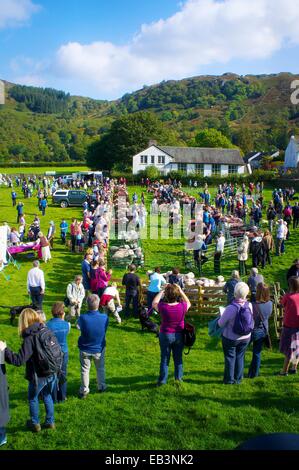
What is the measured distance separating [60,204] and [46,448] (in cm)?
3126

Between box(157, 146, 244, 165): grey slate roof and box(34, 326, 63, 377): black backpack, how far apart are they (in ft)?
201

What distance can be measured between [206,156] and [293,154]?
45.6 ft

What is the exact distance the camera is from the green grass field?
5.82 m

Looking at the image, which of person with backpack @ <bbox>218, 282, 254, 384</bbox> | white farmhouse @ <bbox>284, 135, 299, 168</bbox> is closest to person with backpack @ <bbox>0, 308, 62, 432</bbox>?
person with backpack @ <bbox>218, 282, 254, 384</bbox>

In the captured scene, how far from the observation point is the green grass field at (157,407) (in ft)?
19.1

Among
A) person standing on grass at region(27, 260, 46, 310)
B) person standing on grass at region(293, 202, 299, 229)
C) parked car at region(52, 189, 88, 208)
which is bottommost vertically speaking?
person standing on grass at region(27, 260, 46, 310)

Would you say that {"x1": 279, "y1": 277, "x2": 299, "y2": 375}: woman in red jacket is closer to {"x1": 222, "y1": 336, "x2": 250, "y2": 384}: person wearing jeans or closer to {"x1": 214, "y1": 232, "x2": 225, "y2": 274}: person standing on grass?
{"x1": 222, "y1": 336, "x2": 250, "y2": 384}: person wearing jeans

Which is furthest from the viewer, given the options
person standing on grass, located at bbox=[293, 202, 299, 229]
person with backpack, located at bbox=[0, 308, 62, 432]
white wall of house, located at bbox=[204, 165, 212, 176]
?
white wall of house, located at bbox=[204, 165, 212, 176]

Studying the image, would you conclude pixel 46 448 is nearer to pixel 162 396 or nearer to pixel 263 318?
pixel 162 396

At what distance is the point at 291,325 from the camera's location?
24.5 ft

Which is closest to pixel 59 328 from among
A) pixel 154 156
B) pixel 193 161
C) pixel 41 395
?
pixel 41 395

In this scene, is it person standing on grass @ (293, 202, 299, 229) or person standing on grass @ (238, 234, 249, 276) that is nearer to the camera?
person standing on grass @ (238, 234, 249, 276)

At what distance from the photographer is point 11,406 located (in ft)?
22.9

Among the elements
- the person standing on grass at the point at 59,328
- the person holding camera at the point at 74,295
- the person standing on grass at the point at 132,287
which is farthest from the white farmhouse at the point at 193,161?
the person standing on grass at the point at 59,328
